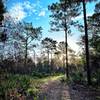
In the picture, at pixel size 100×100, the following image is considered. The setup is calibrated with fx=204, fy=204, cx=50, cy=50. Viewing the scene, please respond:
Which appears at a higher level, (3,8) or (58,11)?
(58,11)

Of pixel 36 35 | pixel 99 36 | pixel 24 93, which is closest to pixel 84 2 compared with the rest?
pixel 99 36

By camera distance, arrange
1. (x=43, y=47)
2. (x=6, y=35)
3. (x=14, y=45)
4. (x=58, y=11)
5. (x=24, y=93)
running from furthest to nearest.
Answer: (x=43, y=47) < (x=58, y=11) < (x=14, y=45) < (x=6, y=35) < (x=24, y=93)

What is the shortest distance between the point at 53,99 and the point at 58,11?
2248 centimetres

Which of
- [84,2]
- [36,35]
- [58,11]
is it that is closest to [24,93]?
[84,2]

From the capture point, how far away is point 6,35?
15.5 m

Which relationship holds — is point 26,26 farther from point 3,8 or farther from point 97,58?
point 3,8

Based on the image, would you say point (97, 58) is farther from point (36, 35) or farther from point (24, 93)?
point (36, 35)

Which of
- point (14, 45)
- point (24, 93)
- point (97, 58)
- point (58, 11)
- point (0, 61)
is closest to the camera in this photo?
point (24, 93)

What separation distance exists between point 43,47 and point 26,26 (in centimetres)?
1604

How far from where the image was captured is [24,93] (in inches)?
466

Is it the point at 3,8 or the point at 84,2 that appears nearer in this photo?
the point at 3,8

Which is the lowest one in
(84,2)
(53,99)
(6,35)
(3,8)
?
(53,99)

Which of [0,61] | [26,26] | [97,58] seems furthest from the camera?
[26,26]

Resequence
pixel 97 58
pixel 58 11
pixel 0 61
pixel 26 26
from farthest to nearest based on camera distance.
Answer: pixel 26 26 < pixel 58 11 < pixel 97 58 < pixel 0 61
